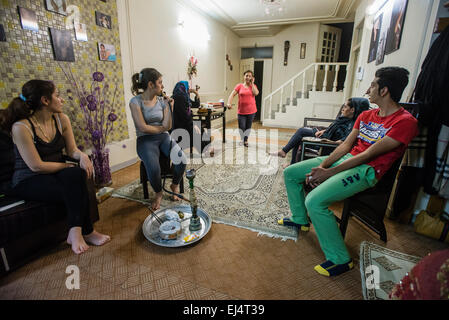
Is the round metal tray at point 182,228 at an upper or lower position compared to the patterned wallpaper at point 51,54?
lower

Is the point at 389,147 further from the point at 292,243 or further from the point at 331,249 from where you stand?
the point at 292,243

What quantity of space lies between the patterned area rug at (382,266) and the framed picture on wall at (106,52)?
3236mm

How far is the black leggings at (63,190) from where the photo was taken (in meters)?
1.42

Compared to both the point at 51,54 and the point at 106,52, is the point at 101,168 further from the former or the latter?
the point at 106,52

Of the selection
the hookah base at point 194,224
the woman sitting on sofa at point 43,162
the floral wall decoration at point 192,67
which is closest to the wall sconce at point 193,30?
the floral wall decoration at point 192,67

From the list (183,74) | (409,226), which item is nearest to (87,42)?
(183,74)

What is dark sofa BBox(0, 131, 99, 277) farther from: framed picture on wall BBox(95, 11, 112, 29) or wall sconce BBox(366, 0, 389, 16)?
wall sconce BBox(366, 0, 389, 16)

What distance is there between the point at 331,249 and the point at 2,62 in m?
2.82

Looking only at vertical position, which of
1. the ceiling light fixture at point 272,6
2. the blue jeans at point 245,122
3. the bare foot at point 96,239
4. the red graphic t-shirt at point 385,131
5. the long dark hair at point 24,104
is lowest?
the bare foot at point 96,239

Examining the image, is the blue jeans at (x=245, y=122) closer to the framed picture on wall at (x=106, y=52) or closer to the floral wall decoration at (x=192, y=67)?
the floral wall decoration at (x=192, y=67)

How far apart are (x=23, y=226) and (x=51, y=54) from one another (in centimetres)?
168

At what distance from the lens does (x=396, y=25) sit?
227 centimetres

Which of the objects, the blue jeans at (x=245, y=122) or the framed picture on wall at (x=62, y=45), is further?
the blue jeans at (x=245, y=122)

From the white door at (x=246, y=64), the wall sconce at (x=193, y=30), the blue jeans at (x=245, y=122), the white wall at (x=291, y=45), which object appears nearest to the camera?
the blue jeans at (x=245, y=122)
